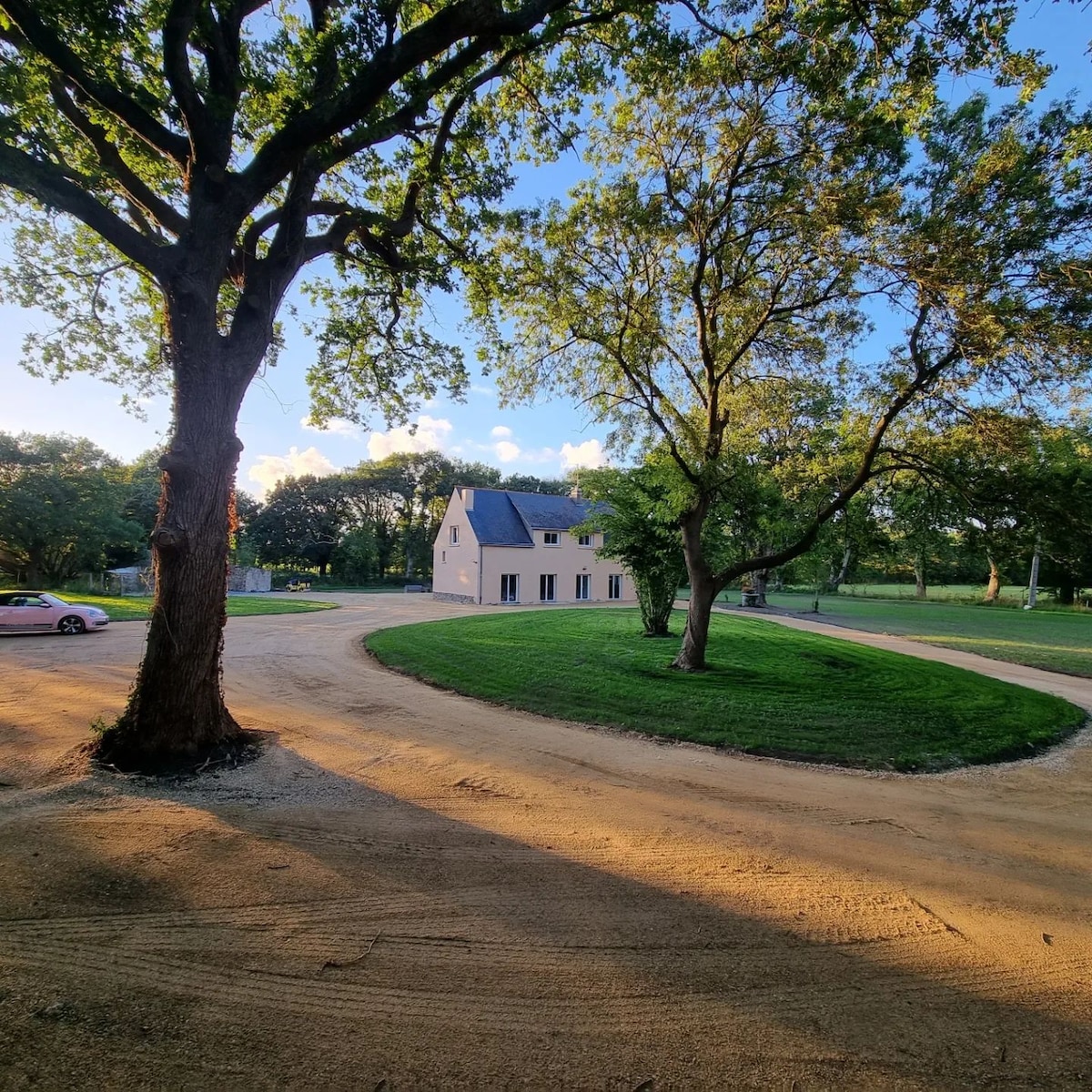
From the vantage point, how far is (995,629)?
24047mm

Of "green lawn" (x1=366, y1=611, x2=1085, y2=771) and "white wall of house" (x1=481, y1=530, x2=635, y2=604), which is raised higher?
"white wall of house" (x1=481, y1=530, x2=635, y2=604)

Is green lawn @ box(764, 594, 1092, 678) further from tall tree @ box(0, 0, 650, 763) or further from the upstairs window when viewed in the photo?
tall tree @ box(0, 0, 650, 763)

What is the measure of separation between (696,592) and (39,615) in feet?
59.6

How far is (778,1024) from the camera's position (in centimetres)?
241

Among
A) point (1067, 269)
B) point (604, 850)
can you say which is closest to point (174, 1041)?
point (604, 850)

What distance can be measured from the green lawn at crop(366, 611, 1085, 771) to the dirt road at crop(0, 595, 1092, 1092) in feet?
3.51

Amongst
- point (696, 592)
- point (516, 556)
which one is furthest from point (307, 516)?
point (696, 592)

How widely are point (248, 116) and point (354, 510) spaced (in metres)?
48.5

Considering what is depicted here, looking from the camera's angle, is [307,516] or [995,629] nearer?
[995,629]

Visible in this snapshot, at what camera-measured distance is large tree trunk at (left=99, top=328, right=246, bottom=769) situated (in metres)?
5.46

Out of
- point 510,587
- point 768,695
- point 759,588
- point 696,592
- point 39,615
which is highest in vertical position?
point 696,592

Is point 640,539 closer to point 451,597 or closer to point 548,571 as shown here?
point 548,571

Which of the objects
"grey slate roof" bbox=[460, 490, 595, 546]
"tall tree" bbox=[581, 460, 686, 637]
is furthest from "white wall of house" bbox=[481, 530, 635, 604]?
"tall tree" bbox=[581, 460, 686, 637]

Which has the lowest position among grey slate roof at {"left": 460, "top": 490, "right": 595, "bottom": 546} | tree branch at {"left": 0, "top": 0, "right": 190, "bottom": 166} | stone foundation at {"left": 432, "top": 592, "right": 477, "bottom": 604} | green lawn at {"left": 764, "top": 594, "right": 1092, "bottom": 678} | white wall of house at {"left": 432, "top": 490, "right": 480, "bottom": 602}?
green lawn at {"left": 764, "top": 594, "right": 1092, "bottom": 678}
